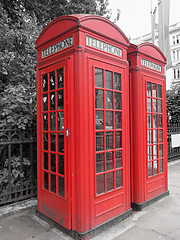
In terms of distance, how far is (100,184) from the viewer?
2.88 meters

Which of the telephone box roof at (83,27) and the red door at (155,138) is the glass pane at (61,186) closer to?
the red door at (155,138)

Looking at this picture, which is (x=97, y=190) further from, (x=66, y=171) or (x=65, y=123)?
(x=65, y=123)

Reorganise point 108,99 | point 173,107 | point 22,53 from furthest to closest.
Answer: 1. point 173,107
2. point 22,53
3. point 108,99

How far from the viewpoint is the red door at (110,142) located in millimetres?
2844

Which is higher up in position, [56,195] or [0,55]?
[0,55]

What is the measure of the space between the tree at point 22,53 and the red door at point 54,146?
2.71 feet

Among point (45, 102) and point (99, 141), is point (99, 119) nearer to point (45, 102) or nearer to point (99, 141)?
point (99, 141)

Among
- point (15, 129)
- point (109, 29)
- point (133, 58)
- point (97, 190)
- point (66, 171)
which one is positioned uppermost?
point (109, 29)

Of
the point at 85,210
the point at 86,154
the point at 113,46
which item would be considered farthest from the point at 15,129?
the point at 113,46

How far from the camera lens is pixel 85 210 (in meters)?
2.62

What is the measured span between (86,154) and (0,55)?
3303mm

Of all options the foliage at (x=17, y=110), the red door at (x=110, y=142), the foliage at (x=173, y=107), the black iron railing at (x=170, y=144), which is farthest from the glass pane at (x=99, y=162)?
the foliage at (x=173, y=107)

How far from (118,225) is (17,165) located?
2113 millimetres

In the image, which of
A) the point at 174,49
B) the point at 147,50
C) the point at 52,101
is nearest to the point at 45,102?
→ the point at 52,101
